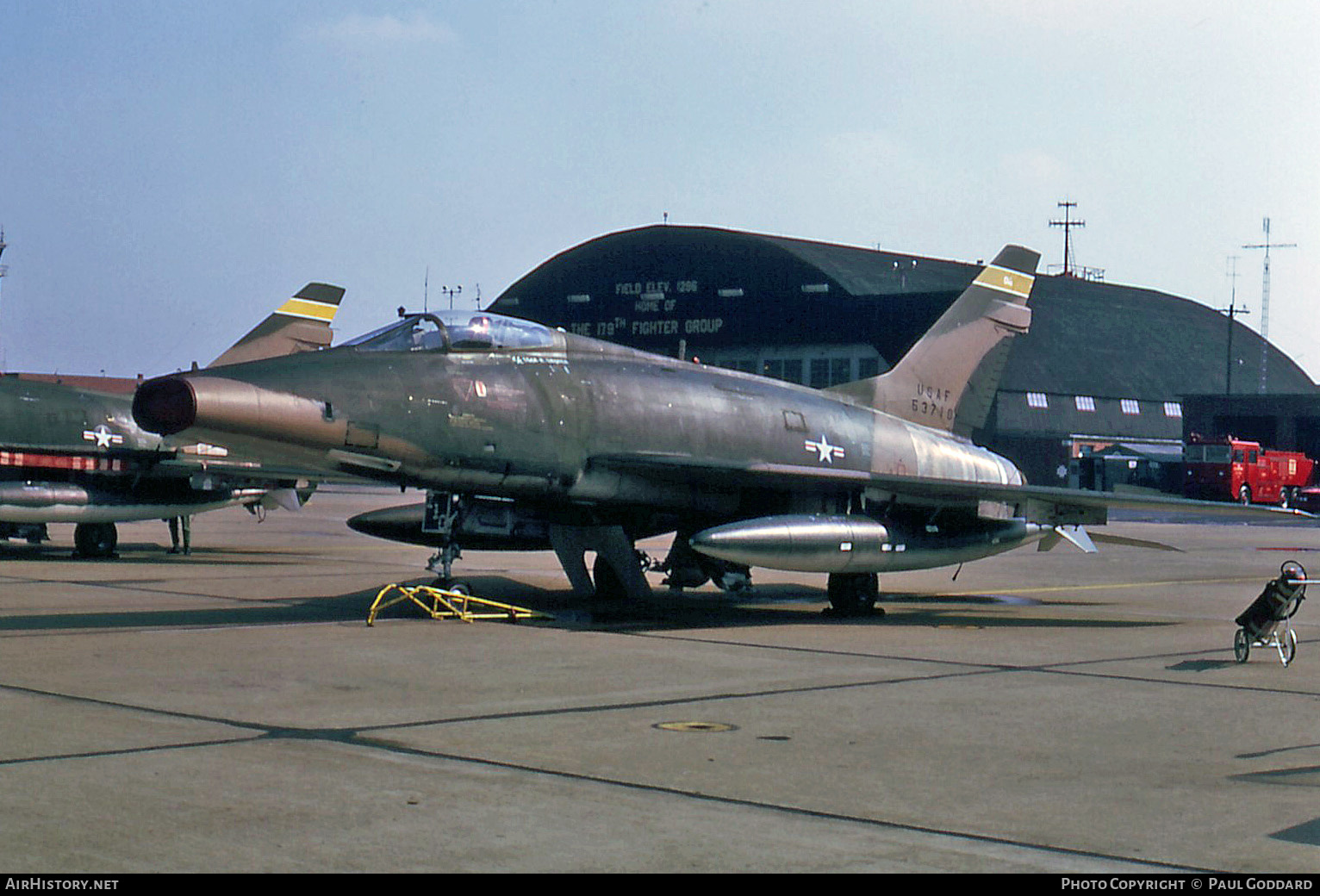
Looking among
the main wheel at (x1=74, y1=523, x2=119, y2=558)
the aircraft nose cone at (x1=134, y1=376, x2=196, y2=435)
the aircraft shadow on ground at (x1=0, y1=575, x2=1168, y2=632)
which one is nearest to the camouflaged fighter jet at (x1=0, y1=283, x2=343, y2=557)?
the main wheel at (x1=74, y1=523, x2=119, y2=558)

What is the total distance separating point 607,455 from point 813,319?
62.0 metres

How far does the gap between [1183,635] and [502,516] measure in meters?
6.97

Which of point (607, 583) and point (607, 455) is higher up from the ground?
point (607, 455)

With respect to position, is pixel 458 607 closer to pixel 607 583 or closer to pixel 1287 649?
pixel 607 583

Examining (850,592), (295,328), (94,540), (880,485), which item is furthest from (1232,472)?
(880,485)

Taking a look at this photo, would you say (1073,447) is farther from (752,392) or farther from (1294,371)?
(752,392)

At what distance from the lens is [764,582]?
2159cm

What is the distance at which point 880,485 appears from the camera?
1567cm

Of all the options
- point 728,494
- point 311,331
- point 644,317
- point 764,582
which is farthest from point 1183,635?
point 644,317

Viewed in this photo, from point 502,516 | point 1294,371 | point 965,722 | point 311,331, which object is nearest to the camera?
point 965,722

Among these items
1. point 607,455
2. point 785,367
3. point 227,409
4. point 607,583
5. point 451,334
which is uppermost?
point 785,367

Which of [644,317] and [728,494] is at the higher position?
[644,317]

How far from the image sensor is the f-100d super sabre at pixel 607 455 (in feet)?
43.4

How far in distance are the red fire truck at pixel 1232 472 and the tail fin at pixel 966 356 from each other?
1826 inches
